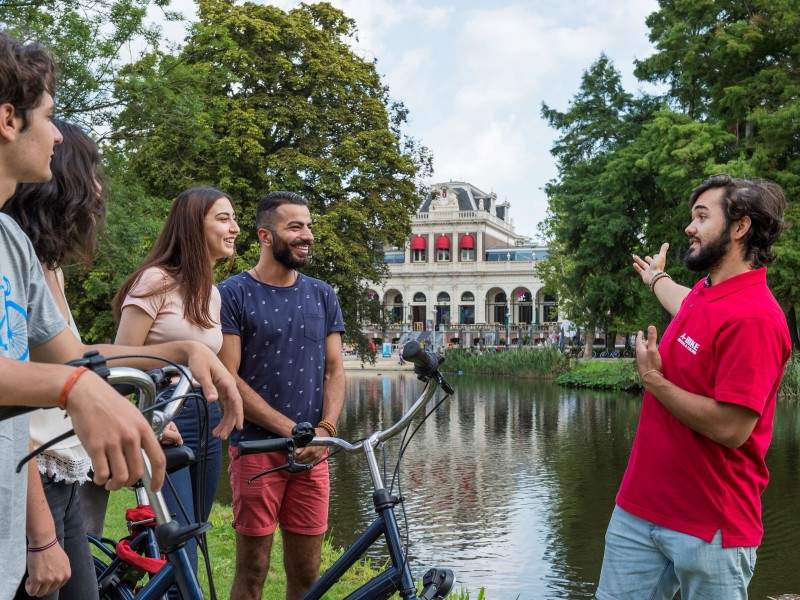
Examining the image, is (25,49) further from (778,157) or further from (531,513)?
(778,157)

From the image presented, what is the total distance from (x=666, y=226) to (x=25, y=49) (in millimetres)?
25400

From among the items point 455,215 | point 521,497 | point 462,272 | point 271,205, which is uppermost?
point 455,215

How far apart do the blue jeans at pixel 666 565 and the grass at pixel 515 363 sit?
3208 centimetres

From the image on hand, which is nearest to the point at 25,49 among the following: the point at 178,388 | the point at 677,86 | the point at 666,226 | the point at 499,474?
the point at 178,388


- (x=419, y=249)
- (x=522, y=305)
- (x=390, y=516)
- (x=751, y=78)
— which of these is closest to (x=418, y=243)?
(x=419, y=249)

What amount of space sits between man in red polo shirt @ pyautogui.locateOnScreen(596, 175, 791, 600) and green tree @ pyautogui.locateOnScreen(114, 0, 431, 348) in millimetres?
15536

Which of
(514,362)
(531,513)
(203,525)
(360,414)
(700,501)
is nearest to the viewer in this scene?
(203,525)

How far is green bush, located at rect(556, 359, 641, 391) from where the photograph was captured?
2848cm

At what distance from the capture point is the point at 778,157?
892 inches

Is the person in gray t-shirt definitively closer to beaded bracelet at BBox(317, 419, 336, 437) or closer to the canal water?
beaded bracelet at BBox(317, 419, 336, 437)

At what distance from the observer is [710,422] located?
106 inches

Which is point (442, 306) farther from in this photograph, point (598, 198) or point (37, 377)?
point (37, 377)

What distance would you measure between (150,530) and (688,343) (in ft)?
6.21

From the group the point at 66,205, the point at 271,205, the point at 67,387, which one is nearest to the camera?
the point at 67,387
